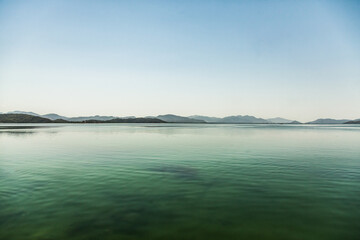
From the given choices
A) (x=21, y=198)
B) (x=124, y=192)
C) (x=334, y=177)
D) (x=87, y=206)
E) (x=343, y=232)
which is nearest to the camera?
(x=343, y=232)

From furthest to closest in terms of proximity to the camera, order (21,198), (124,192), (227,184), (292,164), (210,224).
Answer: (292,164) < (227,184) < (124,192) < (21,198) < (210,224)

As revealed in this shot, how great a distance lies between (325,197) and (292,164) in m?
12.2

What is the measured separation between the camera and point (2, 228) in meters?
10.4

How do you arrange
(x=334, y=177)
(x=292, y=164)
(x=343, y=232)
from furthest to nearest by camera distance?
(x=292, y=164), (x=334, y=177), (x=343, y=232)

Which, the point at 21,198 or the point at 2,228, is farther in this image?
the point at 21,198

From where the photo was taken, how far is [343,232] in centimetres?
1015

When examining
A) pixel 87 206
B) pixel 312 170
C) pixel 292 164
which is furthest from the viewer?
pixel 292 164

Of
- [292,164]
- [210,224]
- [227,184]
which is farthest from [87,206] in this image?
[292,164]

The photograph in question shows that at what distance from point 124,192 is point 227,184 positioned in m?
7.54

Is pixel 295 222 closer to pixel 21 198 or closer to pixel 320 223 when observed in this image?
pixel 320 223

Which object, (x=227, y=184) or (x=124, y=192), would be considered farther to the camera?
(x=227, y=184)

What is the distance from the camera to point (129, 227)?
34.3 feet

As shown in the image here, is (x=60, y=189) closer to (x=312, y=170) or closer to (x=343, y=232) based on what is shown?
(x=343, y=232)

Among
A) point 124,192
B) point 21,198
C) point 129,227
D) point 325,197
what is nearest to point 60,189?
point 21,198
